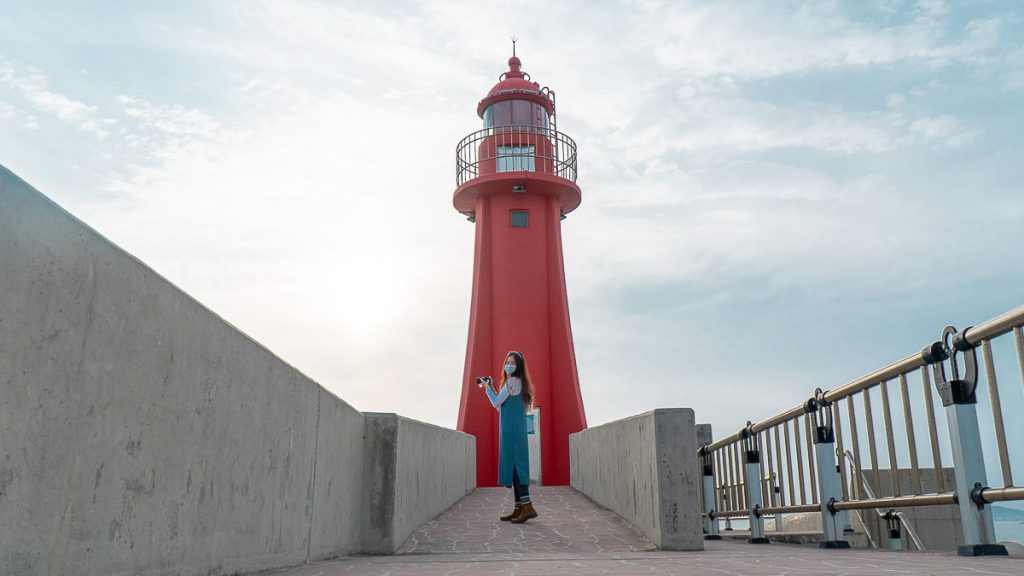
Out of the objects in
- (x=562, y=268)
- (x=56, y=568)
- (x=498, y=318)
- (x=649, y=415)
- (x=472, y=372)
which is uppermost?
(x=562, y=268)

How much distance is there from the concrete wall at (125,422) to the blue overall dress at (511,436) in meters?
3.87

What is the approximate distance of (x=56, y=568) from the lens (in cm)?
256

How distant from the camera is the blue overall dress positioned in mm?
8805

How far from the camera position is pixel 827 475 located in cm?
661

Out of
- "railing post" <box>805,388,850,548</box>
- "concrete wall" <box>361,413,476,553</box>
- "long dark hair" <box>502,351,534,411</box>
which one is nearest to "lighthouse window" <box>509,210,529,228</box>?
"concrete wall" <box>361,413,476,553</box>

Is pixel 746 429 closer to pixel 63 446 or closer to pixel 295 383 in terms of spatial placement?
pixel 295 383

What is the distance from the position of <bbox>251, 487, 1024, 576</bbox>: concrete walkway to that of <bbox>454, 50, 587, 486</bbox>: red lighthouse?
23.9ft

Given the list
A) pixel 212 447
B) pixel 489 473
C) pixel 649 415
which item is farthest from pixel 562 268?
pixel 212 447

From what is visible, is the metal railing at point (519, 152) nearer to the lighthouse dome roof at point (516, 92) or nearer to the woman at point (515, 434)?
the lighthouse dome roof at point (516, 92)

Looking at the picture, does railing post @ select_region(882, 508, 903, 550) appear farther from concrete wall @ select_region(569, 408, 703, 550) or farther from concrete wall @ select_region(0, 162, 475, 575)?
concrete wall @ select_region(0, 162, 475, 575)

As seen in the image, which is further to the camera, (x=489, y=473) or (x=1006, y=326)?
(x=489, y=473)

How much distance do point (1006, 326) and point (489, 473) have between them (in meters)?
13.7

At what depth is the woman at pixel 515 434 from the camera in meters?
8.81

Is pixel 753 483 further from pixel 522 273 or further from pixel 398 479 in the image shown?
pixel 522 273
